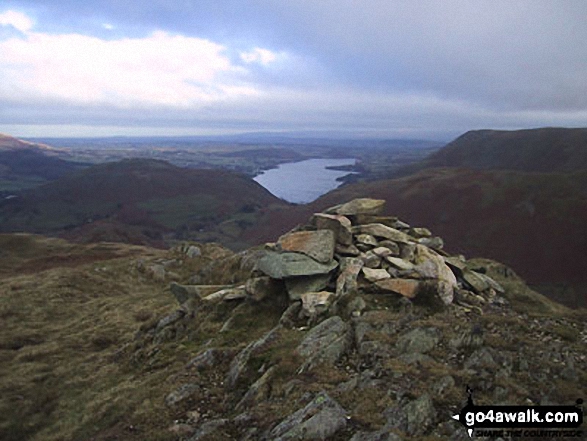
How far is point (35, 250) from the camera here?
Answer: 6544cm

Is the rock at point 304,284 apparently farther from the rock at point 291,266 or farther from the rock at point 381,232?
the rock at point 381,232

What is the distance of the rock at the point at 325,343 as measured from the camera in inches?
566

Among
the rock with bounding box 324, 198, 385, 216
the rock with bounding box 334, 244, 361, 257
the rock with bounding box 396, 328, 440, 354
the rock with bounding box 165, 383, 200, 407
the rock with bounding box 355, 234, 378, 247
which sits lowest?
the rock with bounding box 165, 383, 200, 407

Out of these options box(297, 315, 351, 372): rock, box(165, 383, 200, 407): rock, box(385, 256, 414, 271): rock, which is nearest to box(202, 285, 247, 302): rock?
box(297, 315, 351, 372): rock

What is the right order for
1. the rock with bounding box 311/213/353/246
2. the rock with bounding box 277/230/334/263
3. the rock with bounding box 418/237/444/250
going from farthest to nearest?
1. the rock with bounding box 418/237/444/250
2. the rock with bounding box 311/213/353/246
3. the rock with bounding box 277/230/334/263

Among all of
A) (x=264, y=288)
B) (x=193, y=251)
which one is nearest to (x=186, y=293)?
(x=264, y=288)

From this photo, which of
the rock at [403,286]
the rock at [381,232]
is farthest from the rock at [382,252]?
the rock at [403,286]

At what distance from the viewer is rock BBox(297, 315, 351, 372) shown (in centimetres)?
1438

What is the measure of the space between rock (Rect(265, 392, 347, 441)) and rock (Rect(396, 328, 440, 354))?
12.9 feet

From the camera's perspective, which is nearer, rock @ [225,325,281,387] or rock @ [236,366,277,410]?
rock @ [236,366,277,410]

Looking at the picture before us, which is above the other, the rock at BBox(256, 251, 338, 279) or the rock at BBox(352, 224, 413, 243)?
the rock at BBox(352, 224, 413, 243)

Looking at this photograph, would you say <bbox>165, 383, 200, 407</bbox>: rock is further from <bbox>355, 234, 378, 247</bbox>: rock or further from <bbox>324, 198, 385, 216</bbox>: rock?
<bbox>324, 198, 385, 216</bbox>: rock

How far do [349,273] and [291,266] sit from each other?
285 centimetres

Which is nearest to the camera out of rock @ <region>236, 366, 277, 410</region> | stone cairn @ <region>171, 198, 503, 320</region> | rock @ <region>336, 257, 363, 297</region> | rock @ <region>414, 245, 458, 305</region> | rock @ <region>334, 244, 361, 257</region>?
rock @ <region>236, 366, 277, 410</region>
